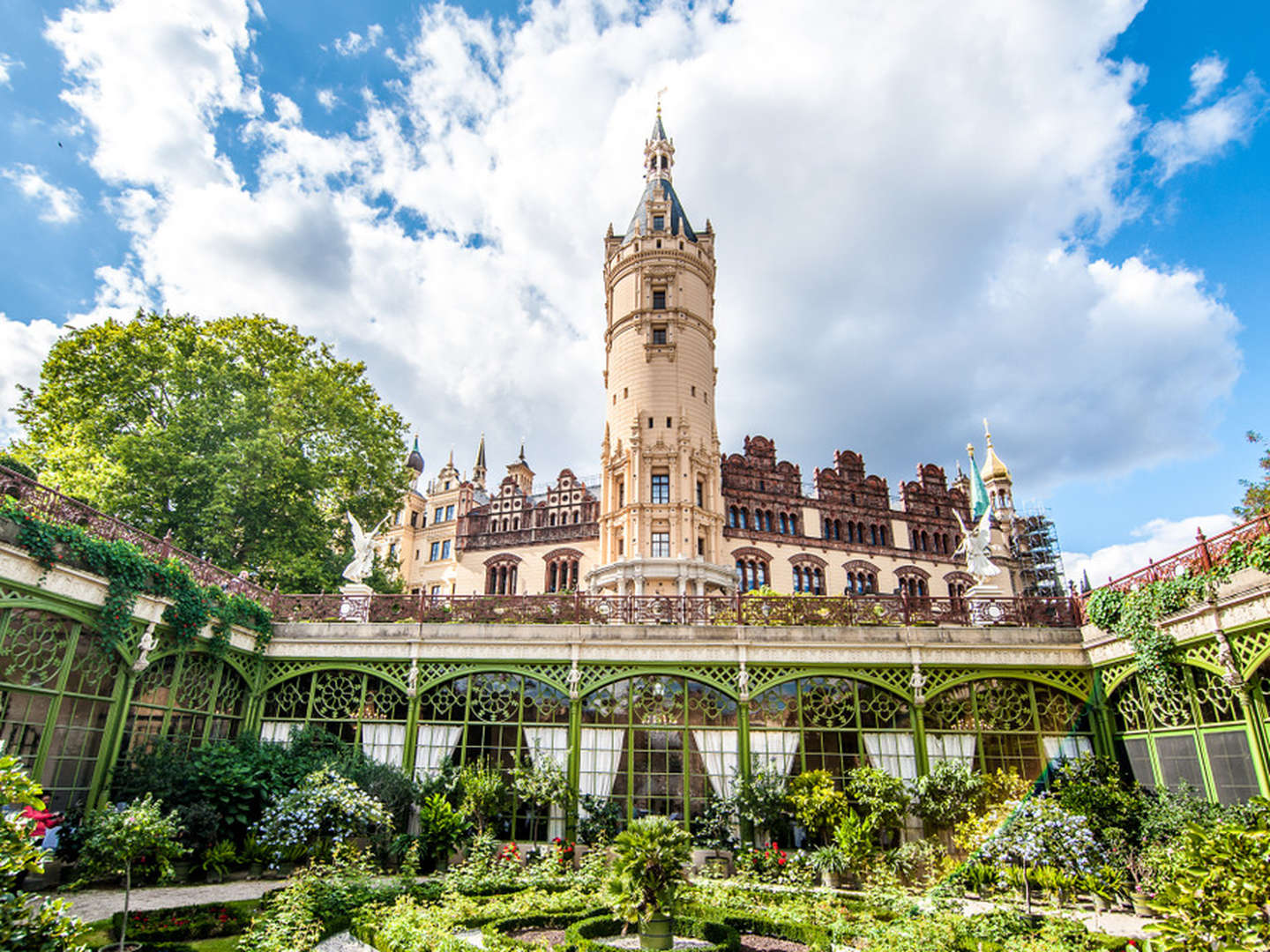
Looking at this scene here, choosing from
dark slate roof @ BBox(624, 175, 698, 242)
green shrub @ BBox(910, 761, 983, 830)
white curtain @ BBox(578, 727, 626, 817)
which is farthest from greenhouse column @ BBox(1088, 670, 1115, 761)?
dark slate roof @ BBox(624, 175, 698, 242)

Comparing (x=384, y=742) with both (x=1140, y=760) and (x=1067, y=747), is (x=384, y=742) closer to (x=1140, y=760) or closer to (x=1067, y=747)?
(x=1067, y=747)

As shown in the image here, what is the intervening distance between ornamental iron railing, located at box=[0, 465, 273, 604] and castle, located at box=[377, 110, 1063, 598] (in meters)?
19.3

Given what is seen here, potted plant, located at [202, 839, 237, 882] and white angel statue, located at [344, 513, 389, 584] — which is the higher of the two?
white angel statue, located at [344, 513, 389, 584]

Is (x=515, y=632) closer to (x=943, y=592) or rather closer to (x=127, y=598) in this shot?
(x=127, y=598)

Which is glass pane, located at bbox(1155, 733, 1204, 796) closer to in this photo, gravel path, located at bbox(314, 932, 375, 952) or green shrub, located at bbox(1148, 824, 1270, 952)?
green shrub, located at bbox(1148, 824, 1270, 952)

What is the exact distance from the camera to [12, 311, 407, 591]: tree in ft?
68.2

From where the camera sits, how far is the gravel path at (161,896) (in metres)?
9.29

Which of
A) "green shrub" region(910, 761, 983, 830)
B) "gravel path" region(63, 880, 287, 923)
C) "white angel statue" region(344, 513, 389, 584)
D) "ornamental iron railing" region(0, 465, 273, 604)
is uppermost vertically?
"white angel statue" region(344, 513, 389, 584)

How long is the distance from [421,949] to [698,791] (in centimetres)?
779

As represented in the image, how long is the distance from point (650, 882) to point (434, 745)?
794 centimetres

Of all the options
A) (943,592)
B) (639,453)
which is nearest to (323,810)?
(639,453)

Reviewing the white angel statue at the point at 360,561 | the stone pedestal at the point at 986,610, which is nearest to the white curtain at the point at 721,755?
the stone pedestal at the point at 986,610

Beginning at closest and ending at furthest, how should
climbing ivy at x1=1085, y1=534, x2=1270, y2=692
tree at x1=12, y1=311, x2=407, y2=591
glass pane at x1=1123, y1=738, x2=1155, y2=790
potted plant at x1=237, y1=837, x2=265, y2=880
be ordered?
climbing ivy at x1=1085, y1=534, x2=1270, y2=692 < potted plant at x1=237, y1=837, x2=265, y2=880 < glass pane at x1=1123, y1=738, x2=1155, y2=790 < tree at x1=12, y1=311, x2=407, y2=591

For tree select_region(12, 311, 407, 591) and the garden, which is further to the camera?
tree select_region(12, 311, 407, 591)
